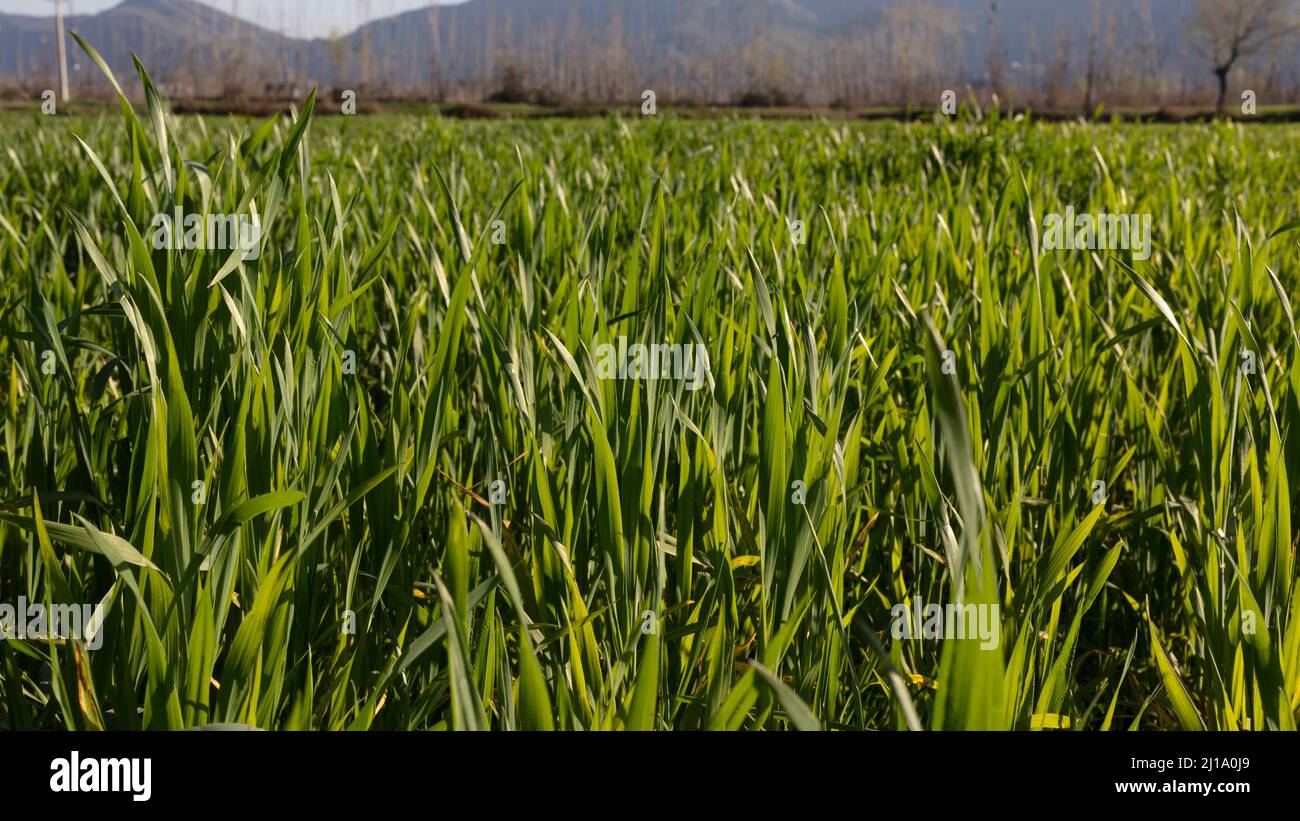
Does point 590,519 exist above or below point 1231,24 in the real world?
below

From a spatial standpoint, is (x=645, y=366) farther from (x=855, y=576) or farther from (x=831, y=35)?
(x=831, y=35)

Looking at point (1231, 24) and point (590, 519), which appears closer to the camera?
point (590, 519)

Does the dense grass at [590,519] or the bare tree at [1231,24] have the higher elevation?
the bare tree at [1231,24]

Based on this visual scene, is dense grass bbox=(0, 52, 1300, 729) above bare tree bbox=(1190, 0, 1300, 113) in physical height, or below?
below

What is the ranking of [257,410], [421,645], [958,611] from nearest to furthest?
[958,611]
[421,645]
[257,410]

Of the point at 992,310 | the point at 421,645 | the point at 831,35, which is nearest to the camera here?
the point at 421,645

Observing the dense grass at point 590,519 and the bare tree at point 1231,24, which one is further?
the bare tree at point 1231,24

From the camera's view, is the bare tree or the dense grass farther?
the bare tree

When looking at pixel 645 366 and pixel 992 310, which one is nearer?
pixel 645 366

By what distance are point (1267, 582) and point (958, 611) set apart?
53cm

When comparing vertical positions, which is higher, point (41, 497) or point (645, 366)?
Result: point (645, 366)

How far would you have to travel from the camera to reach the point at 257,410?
92cm

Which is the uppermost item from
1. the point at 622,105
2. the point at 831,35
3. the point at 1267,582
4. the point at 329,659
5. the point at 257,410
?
the point at 831,35
